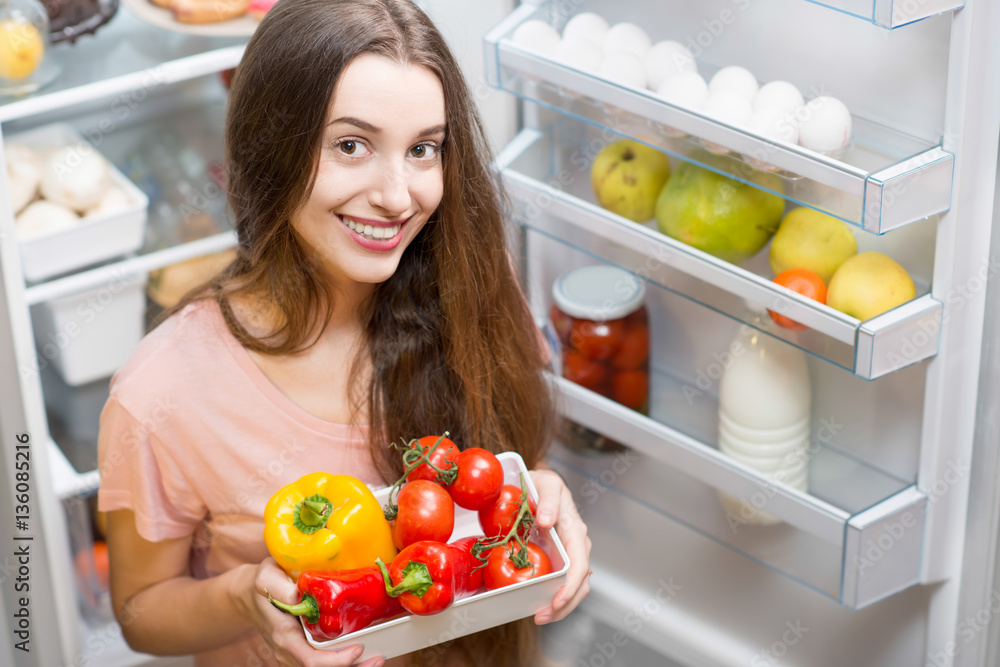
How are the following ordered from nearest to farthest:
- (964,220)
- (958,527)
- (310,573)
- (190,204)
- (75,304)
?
(310,573), (964,220), (958,527), (75,304), (190,204)

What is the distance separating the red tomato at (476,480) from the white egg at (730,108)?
465 millimetres

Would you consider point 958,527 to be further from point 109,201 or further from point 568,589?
point 109,201

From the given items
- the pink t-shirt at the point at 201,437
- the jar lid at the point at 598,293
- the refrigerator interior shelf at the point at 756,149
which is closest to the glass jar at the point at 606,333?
the jar lid at the point at 598,293

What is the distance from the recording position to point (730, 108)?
117 centimetres

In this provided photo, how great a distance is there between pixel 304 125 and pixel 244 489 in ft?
1.38

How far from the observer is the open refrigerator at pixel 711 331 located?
42.1 inches

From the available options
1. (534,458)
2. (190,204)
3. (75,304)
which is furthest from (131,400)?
(190,204)

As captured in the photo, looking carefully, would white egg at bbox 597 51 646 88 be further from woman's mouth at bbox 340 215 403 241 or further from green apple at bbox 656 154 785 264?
woman's mouth at bbox 340 215 403 241

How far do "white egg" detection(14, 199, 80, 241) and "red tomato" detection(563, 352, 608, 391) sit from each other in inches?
30.7

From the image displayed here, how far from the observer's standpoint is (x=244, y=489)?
1142mm

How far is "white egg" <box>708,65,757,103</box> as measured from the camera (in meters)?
1.19

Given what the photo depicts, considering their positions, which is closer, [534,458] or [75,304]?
[534,458]

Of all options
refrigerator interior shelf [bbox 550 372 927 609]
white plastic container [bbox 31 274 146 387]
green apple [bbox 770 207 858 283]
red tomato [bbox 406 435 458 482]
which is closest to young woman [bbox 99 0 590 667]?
red tomato [bbox 406 435 458 482]

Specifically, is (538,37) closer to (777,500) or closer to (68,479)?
(777,500)
